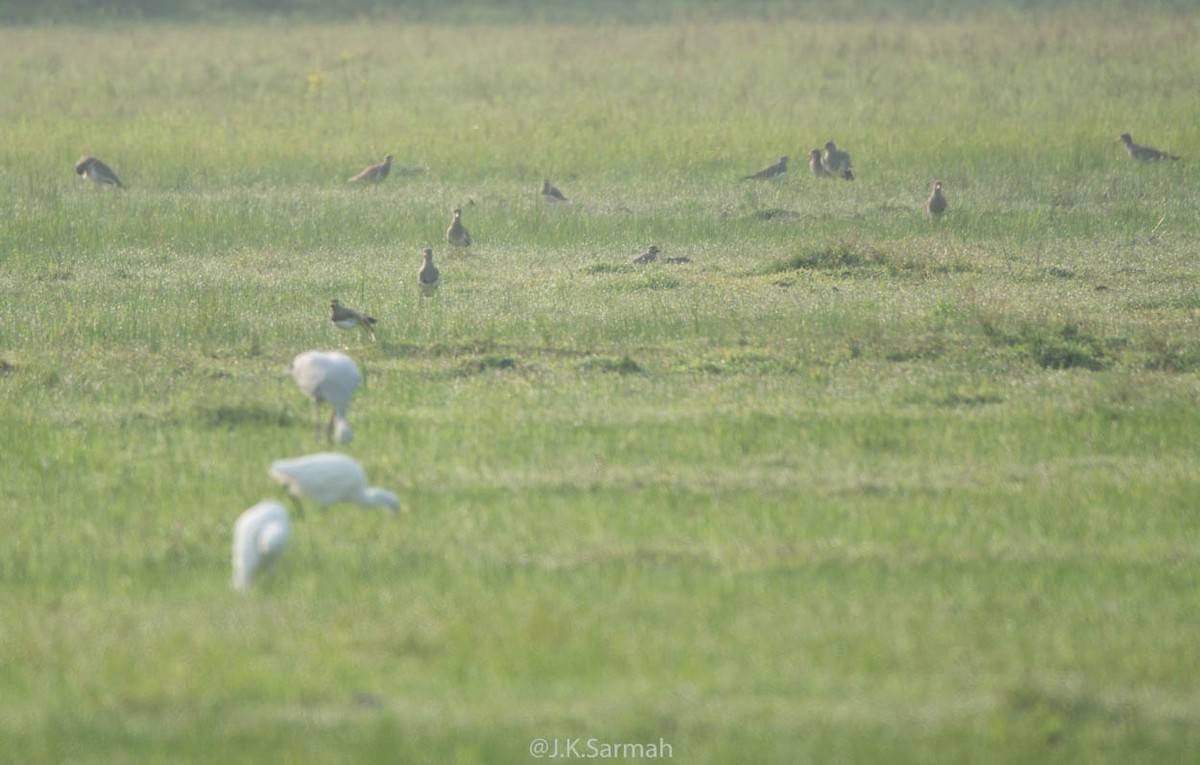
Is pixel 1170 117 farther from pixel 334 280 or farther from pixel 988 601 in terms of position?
pixel 988 601

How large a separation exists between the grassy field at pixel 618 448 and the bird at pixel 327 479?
187mm

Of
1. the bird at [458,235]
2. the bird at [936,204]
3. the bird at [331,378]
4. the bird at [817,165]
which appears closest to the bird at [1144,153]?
the bird at [817,165]

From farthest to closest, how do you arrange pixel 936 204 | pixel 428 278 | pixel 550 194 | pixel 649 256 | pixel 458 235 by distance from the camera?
pixel 550 194, pixel 936 204, pixel 458 235, pixel 649 256, pixel 428 278

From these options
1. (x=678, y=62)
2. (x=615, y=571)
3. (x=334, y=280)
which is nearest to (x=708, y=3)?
(x=678, y=62)

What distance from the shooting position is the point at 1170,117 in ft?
70.9

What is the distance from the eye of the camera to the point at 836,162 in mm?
18500

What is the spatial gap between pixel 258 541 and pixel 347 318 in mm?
4930

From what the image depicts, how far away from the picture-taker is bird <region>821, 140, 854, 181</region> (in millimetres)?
18391

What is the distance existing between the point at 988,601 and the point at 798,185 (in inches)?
501

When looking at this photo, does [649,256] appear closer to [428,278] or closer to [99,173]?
[428,278]

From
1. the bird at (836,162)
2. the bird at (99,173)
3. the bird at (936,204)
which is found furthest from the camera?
the bird at (836,162)

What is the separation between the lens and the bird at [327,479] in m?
6.64

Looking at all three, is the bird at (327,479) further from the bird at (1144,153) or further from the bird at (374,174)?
the bird at (1144,153)

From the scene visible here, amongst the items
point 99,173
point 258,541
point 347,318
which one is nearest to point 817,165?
point 99,173
